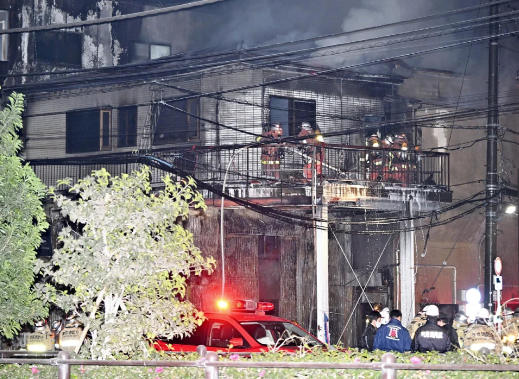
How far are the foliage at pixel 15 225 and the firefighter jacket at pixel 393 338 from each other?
566cm

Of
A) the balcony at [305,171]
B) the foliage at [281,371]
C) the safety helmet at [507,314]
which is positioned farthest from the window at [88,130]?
the foliage at [281,371]

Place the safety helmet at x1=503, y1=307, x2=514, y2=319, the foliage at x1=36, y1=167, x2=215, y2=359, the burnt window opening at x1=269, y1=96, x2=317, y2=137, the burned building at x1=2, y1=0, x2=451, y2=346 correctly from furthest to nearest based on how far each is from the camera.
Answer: the burnt window opening at x1=269, y1=96, x2=317, y2=137
the burned building at x1=2, y1=0, x2=451, y2=346
the safety helmet at x1=503, y1=307, x2=514, y2=319
the foliage at x1=36, y1=167, x2=215, y2=359

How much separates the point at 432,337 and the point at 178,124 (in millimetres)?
14364

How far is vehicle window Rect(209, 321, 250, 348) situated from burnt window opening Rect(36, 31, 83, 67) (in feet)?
61.7

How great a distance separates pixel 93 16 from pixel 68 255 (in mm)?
21983

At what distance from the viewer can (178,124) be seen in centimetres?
2448

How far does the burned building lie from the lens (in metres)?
19.8

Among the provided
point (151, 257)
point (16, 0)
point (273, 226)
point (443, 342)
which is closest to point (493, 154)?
point (273, 226)

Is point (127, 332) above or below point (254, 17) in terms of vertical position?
below

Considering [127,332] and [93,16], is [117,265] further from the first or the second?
[93,16]

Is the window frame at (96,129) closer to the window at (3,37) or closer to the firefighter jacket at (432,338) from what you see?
the window at (3,37)

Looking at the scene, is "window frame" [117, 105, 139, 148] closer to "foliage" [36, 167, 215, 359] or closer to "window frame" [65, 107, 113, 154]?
"window frame" [65, 107, 113, 154]

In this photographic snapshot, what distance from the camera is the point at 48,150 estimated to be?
27297mm

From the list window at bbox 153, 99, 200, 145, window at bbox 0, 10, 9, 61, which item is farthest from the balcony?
window at bbox 0, 10, 9, 61
